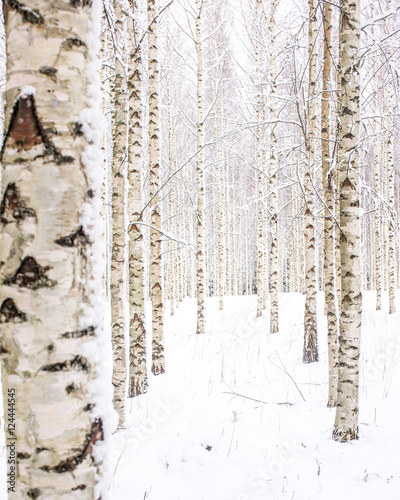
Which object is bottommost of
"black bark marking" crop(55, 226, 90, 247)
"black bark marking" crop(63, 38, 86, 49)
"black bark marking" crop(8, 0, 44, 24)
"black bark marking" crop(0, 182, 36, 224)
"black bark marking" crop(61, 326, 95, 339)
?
"black bark marking" crop(61, 326, 95, 339)

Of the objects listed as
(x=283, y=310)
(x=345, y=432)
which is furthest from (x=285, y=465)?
(x=283, y=310)

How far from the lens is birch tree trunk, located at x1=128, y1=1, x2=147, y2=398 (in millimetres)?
4285

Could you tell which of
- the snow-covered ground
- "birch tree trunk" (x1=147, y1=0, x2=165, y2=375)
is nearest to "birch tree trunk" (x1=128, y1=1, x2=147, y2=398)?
the snow-covered ground

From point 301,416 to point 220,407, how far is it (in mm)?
895

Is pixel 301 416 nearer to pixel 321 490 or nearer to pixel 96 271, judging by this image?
pixel 321 490

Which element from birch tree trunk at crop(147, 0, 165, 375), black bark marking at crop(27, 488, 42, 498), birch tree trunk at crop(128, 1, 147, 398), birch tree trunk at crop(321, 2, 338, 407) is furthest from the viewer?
birch tree trunk at crop(147, 0, 165, 375)

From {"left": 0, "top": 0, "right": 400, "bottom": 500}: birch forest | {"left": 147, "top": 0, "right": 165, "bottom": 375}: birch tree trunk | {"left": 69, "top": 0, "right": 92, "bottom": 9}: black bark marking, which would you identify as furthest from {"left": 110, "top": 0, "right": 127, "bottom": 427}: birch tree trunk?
{"left": 69, "top": 0, "right": 92, "bottom": 9}: black bark marking

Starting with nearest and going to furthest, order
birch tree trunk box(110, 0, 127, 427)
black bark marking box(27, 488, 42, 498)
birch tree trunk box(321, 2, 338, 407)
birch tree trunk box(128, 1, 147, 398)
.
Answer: black bark marking box(27, 488, 42, 498) < birch tree trunk box(110, 0, 127, 427) < birch tree trunk box(321, 2, 338, 407) < birch tree trunk box(128, 1, 147, 398)

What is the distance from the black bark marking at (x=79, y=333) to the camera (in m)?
0.79

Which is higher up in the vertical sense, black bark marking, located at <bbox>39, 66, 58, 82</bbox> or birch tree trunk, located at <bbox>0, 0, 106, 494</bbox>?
black bark marking, located at <bbox>39, 66, 58, 82</bbox>

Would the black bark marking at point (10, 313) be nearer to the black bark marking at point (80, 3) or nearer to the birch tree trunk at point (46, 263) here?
the birch tree trunk at point (46, 263)

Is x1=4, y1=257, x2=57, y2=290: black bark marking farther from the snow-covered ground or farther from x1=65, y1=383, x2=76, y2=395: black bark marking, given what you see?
the snow-covered ground

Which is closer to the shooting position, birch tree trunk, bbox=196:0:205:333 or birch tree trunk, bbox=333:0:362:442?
birch tree trunk, bbox=333:0:362:442

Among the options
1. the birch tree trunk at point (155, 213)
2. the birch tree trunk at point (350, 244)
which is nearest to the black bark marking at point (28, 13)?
the birch tree trunk at point (350, 244)
